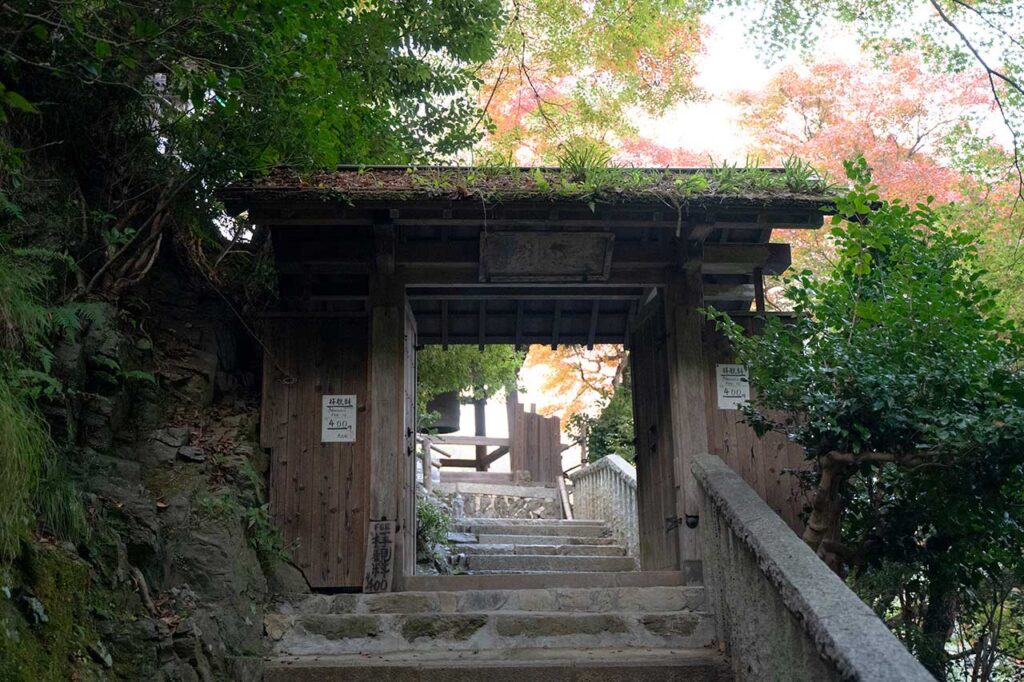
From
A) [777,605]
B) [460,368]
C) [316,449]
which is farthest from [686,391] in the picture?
[460,368]

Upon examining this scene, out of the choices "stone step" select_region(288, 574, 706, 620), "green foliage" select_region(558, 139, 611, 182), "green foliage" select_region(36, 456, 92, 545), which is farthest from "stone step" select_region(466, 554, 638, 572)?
"green foliage" select_region(36, 456, 92, 545)

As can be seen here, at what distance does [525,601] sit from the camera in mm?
6086

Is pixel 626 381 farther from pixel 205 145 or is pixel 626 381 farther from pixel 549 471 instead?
pixel 205 145

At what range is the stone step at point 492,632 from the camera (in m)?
5.55

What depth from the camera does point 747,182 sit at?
21.3 ft

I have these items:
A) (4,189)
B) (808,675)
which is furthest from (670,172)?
(4,189)

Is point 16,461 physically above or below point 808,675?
above

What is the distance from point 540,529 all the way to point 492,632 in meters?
6.04

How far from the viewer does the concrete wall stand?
11.0 ft

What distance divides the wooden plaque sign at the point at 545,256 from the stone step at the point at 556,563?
3415 millimetres

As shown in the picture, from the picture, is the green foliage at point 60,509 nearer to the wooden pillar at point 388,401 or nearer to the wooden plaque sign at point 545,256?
the wooden pillar at point 388,401

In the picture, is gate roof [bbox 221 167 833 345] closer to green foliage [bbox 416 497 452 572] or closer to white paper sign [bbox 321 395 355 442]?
white paper sign [bbox 321 395 355 442]

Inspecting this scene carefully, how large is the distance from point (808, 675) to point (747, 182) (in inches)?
148

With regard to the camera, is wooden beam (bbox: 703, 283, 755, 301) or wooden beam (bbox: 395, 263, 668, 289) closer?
wooden beam (bbox: 395, 263, 668, 289)
